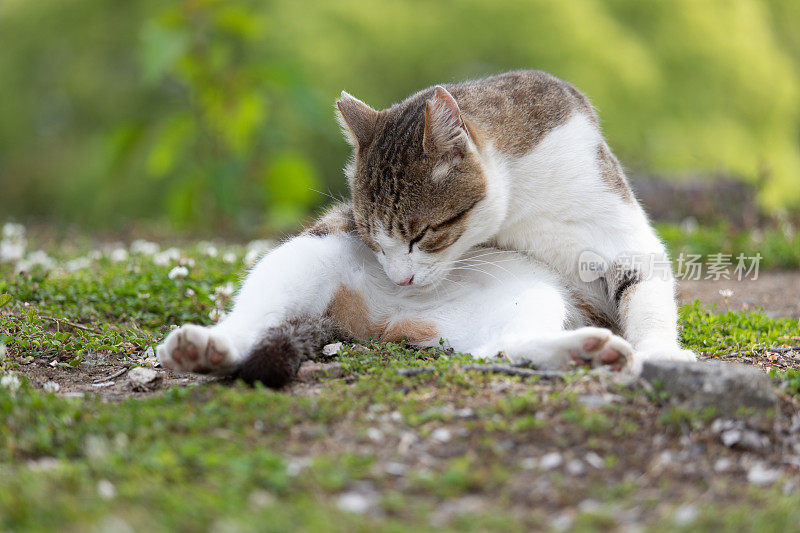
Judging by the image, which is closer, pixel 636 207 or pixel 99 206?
pixel 636 207

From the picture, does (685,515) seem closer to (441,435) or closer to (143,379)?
(441,435)

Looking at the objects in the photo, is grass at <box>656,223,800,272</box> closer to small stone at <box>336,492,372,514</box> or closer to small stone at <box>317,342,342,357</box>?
small stone at <box>317,342,342,357</box>

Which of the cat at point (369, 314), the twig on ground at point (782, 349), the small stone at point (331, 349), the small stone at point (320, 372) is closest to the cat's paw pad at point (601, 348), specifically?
the cat at point (369, 314)

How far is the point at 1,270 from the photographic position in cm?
489

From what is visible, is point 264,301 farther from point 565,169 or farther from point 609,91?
point 609,91

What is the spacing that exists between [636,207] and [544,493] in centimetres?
195

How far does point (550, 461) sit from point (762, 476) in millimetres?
576

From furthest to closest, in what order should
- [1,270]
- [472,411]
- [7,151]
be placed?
[7,151] → [1,270] → [472,411]

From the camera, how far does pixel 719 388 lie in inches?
93.6

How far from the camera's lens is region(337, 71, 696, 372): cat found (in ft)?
11.2

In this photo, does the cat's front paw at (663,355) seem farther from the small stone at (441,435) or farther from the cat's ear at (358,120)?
the cat's ear at (358,120)

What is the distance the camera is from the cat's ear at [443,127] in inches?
130

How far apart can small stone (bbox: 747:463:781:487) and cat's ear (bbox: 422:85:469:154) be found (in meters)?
1.76

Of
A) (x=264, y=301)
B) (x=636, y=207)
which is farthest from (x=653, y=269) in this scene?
(x=264, y=301)
